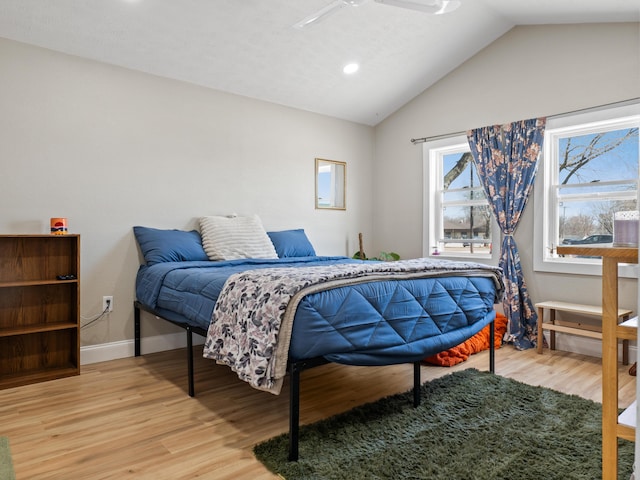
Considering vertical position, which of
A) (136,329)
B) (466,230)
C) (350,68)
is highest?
(350,68)

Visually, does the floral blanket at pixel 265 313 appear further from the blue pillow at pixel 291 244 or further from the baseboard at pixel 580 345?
the baseboard at pixel 580 345

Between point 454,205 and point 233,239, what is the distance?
8.02 feet

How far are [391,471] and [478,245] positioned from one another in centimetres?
313

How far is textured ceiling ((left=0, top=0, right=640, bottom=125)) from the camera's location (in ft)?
9.52

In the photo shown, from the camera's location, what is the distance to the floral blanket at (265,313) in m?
1.82

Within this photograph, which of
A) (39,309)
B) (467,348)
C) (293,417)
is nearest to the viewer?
(293,417)

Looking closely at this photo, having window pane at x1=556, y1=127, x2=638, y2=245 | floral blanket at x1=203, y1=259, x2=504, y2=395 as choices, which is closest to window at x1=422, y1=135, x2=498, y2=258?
window pane at x1=556, y1=127, x2=638, y2=245

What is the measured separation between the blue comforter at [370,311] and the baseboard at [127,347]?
602 millimetres

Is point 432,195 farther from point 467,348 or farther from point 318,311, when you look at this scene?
point 318,311

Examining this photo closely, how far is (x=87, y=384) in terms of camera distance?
279 cm

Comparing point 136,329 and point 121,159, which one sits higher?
point 121,159

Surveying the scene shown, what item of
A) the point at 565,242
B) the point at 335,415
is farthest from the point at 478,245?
the point at 335,415

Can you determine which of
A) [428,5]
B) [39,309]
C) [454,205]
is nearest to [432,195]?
[454,205]

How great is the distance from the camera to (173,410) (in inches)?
93.8
